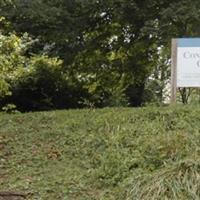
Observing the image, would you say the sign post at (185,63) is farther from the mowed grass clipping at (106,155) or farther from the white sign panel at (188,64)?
the mowed grass clipping at (106,155)

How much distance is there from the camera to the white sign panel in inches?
316

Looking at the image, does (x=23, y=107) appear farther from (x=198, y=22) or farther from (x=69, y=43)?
(x=198, y=22)

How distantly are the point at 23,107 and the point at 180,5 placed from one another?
419 centimetres

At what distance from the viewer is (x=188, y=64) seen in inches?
317

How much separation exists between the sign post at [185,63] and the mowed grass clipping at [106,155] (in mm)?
579

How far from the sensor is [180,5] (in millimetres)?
10555

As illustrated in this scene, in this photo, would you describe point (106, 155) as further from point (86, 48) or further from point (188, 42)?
point (86, 48)

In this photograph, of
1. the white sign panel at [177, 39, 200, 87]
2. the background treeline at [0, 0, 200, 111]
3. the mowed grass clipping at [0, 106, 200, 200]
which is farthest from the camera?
the background treeline at [0, 0, 200, 111]

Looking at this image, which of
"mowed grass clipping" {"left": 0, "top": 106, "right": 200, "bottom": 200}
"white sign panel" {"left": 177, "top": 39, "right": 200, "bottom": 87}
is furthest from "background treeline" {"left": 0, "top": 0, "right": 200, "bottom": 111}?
"mowed grass clipping" {"left": 0, "top": 106, "right": 200, "bottom": 200}

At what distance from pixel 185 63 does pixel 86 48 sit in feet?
14.6

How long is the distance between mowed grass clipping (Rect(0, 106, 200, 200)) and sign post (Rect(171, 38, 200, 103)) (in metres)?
0.58

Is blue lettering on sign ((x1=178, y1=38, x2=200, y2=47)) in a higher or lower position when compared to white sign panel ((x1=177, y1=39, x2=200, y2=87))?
higher

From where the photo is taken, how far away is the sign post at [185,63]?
804cm

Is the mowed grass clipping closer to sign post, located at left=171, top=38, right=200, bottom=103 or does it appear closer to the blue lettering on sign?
sign post, located at left=171, top=38, right=200, bottom=103
